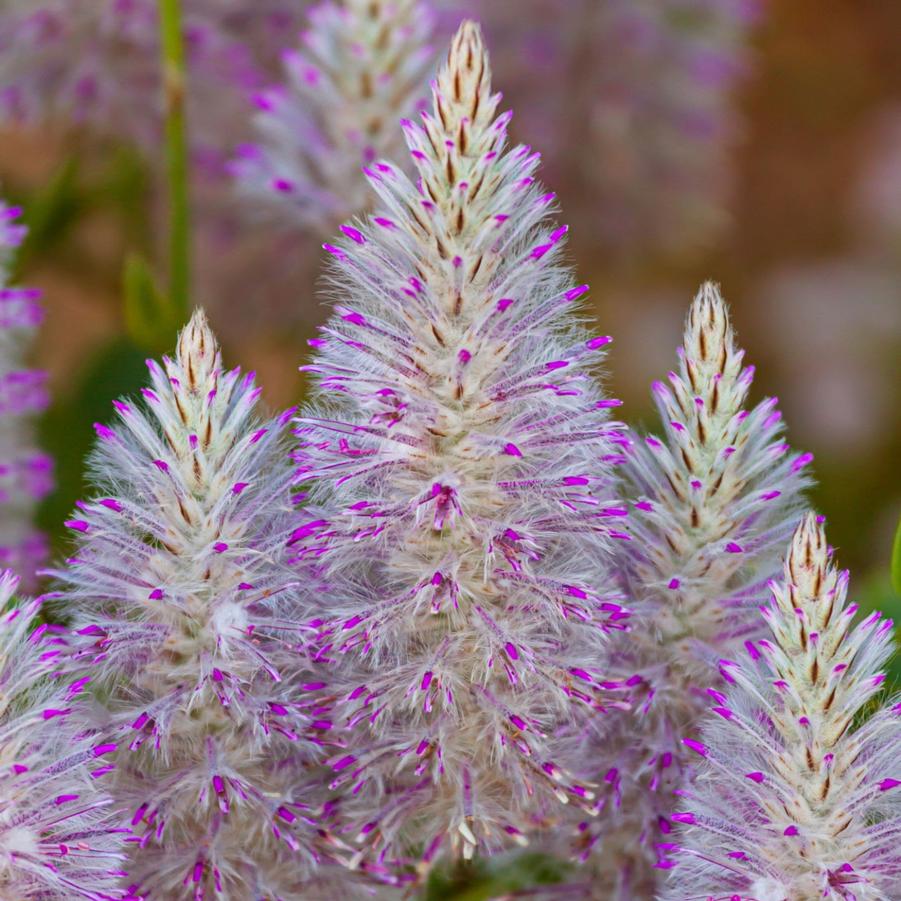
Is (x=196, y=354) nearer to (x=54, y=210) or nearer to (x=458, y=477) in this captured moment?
(x=458, y=477)

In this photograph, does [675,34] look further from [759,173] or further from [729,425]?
[759,173]

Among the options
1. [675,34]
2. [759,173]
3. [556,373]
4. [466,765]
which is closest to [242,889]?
[466,765]

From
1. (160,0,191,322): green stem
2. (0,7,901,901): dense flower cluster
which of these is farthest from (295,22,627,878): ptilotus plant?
(160,0,191,322): green stem

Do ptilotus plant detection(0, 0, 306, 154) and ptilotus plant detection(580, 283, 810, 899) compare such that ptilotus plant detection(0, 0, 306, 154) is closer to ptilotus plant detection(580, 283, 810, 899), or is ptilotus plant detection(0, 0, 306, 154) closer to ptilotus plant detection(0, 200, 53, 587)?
ptilotus plant detection(0, 200, 53, 587)

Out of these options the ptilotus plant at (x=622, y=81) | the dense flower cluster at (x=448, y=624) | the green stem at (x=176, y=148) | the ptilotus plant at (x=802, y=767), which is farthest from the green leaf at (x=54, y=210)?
the ptilotus plant at (x=802, y=767)

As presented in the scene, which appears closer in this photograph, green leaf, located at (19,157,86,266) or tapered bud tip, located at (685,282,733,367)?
tapered bud tip, located at (685,282,733,367)

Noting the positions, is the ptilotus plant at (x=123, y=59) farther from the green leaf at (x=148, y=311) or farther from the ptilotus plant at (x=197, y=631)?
the ptilotus plant at (x=197, y=631)

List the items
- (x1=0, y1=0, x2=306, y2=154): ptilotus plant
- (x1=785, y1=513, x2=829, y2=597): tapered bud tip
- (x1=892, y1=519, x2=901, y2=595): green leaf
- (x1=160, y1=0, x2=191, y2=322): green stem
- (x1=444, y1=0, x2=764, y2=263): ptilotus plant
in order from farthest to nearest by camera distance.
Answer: (x1=444, y1=0, x2=764, y2=263): ptilotus plant
(x1=0, y1=0, x2=306, y2=154): ptilotus plant
(x1=160, y1=0, x2=191, y2=322): green stem
(x1=892, y1=519, x2=901, y2=595): green leaf
(x1=785, y1=513, x2=829, y2=597): tapered bud tip
